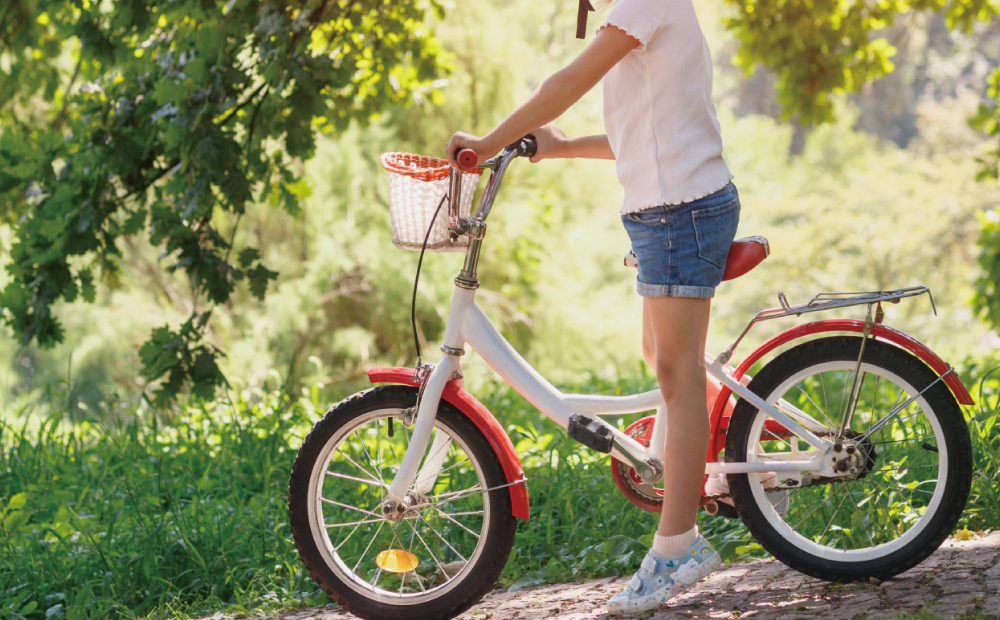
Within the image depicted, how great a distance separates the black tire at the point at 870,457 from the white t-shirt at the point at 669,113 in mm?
521

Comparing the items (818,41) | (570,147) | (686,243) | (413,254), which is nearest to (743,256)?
(686,243)

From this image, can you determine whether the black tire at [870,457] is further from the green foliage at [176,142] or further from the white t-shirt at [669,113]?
the green foliage at [176,142]

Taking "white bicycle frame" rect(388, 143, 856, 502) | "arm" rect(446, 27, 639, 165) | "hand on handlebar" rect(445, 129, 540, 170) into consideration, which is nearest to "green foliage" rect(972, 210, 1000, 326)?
"white bicycle frame" rect(388, 143, 856, 502)

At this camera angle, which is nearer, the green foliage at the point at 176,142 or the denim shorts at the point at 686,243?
the denim shorts at the point at 686,243

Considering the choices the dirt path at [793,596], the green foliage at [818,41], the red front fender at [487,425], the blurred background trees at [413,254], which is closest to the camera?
the dirt path at [793,596]

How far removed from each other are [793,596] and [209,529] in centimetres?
171

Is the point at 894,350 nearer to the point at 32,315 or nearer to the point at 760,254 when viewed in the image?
the point at 760,254

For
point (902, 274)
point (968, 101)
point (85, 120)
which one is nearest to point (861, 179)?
point (902, 274)

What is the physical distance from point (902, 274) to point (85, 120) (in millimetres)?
17283

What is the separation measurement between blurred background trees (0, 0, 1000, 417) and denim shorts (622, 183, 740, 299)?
1.77m

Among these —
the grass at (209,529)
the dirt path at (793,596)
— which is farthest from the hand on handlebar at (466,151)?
the grass at (209,529)

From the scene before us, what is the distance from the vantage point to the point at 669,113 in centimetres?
193

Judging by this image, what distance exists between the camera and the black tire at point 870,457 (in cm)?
211

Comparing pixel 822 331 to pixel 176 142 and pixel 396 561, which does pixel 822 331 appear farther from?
pixel 176 142
